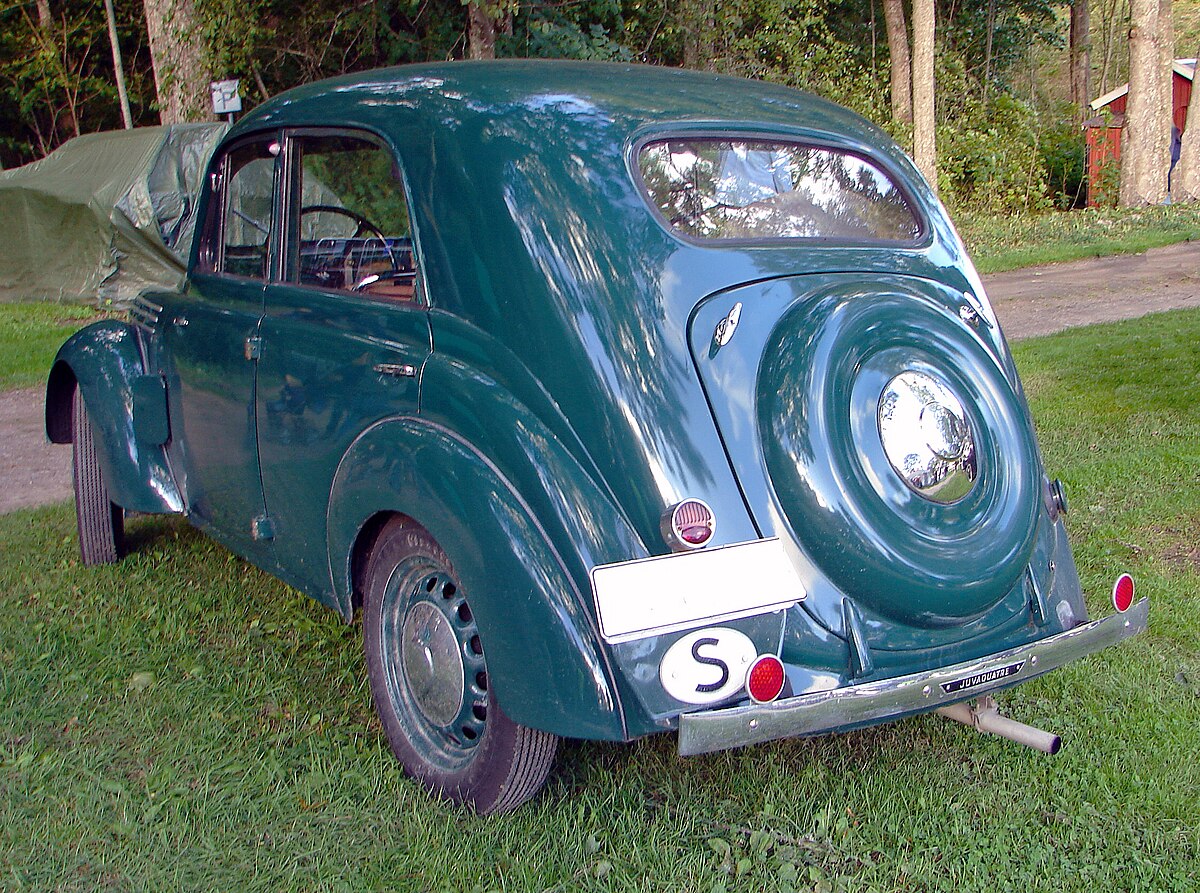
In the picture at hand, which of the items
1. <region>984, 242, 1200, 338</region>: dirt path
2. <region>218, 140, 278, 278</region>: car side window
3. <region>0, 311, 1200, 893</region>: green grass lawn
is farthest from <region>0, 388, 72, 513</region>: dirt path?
<region>984, 242, 1200, 338</region>: dirt path

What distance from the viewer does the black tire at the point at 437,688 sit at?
2830mm

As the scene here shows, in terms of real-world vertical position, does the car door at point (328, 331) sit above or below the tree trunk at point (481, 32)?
below

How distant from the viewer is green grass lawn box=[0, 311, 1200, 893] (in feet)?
9.03

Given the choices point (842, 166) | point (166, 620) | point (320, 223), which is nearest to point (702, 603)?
point (842, 166)

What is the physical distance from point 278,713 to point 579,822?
3.71ft

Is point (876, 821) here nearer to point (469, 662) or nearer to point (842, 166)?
point (469, 662)

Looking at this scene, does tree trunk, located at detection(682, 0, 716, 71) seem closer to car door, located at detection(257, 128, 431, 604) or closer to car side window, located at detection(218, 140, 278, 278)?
car side window, located at detection(218, 140, 278, 278)

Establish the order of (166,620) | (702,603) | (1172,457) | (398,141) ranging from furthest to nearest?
(1172,457) → (166,620) → (398,141) → (702,603)

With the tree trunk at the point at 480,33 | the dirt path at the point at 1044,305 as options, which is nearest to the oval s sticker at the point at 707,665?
the dirt path at the point at 1044,305

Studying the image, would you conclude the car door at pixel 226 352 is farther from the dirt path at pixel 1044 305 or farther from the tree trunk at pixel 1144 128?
the tree trunk at pixel 1144 128

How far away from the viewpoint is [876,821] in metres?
2.91

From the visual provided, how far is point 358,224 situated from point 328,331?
1.14 feet

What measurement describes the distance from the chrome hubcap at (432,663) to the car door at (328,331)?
46 cm

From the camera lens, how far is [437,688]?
3.00 meters
